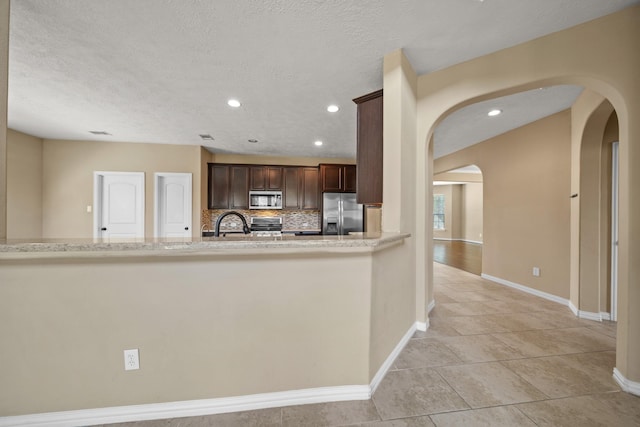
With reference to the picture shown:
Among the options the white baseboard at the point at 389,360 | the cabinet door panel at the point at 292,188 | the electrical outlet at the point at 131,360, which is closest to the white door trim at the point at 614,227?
the white baseboard at the point at 389,360

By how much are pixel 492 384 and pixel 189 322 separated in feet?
6.61

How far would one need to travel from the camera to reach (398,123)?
2094 mm

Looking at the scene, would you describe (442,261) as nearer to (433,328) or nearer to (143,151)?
(433,328)

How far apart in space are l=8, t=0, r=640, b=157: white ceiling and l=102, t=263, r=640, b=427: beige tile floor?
8.35 feet

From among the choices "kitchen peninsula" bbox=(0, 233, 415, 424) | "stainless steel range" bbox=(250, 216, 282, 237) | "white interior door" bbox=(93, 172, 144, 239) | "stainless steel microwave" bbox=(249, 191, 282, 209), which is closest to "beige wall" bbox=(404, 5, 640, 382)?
"kitchen peninsula" bbox=(0, 233, 415, 424)

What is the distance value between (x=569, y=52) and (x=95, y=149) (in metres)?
6.94

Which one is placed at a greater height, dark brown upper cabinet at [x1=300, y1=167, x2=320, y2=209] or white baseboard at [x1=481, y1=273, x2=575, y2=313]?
dark brown upper cabinet at [x1=300, y1=167, x2=320, y2=209]

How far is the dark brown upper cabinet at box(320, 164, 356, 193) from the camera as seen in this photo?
5965 mm

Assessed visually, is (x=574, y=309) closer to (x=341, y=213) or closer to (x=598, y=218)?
(x=598, y=218)

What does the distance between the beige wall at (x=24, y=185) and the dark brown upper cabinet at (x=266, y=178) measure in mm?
3809

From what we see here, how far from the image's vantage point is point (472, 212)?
10586 mm

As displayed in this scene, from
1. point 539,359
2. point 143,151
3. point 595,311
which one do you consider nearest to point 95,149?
point 143,151

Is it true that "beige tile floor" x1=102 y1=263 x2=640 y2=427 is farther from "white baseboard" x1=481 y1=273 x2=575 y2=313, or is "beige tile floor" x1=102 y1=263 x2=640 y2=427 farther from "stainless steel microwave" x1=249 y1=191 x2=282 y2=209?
"stainless steel microwave" x1=249 y1=191 x2=282 y2=209

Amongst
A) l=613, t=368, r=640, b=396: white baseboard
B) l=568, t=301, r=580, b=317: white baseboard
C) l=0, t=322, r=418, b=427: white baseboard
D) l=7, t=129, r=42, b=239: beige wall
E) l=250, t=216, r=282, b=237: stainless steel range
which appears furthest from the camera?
l=250, t=216, r=282, b=237: stainless steel range
